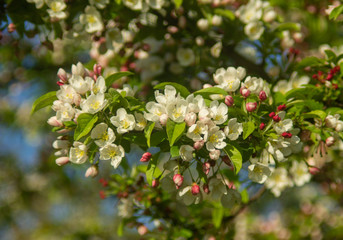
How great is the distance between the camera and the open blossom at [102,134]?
139 cm

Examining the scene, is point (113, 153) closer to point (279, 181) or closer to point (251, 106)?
point (251, 106)

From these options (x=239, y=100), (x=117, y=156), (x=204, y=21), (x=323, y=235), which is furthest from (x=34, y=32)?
(x=323, y=235)

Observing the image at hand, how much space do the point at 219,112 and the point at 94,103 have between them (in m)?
0.51

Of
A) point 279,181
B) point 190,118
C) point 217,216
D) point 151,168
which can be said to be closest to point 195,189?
point 151,168

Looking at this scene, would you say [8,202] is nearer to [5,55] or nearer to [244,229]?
[5,55]

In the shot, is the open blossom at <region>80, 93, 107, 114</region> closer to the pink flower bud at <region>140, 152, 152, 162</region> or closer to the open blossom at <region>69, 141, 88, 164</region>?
the open blossom at <region>69, 141, 88, 164</region>

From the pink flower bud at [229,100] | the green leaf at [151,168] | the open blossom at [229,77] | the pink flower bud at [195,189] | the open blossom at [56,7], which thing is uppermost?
the open blossom at [56,7]

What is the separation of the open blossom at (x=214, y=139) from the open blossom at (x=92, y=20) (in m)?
1.20

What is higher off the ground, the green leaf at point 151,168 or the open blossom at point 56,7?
the open blossom at point 56,7

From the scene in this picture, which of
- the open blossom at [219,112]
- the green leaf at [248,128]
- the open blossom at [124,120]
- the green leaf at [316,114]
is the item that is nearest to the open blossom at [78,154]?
the open blossom at [124,120]

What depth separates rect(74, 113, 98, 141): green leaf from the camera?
4.48ft

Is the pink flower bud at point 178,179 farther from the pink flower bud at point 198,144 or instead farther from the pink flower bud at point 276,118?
the pink flower bud at point 276,118

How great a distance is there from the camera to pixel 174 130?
132cm

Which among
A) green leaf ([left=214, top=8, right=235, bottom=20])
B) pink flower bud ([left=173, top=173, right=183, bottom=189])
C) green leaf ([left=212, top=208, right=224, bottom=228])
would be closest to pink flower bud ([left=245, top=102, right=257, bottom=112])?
pink flower bud ([left=173, top=173, right=183, bottom=189])
